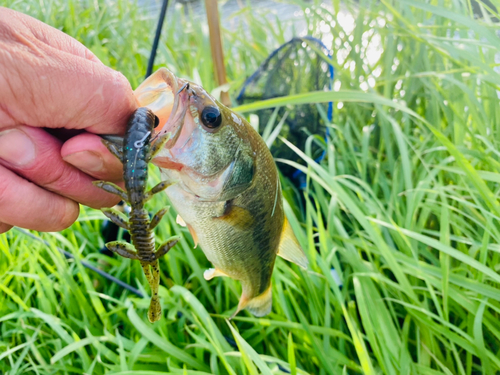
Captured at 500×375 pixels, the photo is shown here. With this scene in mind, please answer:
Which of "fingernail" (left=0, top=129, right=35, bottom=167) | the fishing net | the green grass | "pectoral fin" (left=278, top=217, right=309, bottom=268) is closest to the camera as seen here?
"fingernail" (left=0, top=129, right=35, bottom=167)

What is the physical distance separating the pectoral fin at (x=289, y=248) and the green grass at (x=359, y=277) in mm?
237

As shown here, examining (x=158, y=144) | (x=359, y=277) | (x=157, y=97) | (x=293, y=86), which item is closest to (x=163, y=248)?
(x=158, y=144)

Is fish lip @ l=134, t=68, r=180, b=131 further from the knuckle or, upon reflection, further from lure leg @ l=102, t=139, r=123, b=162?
the knuckle

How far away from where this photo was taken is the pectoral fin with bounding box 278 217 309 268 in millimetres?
1309

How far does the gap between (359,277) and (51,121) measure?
125 centimetres

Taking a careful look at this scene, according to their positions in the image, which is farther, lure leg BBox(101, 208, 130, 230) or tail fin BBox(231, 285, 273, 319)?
tail fin BBox(231, 285, 273, 319)

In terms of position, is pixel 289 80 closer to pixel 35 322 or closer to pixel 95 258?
pixel 95 258

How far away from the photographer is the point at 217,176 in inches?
44.6

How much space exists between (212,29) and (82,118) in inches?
65.5

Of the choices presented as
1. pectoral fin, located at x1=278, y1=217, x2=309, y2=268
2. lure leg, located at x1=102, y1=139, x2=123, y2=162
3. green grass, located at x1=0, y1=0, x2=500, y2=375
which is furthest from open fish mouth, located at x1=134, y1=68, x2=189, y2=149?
pectoral fin, located at x1=278, y1=217, x2=309, y2=268

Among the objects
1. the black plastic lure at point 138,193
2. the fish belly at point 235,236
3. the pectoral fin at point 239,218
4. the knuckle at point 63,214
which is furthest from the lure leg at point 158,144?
the knuckle at point 63,214

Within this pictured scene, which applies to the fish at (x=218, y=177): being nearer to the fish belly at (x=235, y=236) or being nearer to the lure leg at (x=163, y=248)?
the fish belly at (x=235, y=236)

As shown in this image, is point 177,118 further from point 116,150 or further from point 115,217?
point 115,217

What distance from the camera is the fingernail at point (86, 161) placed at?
1.08 m
